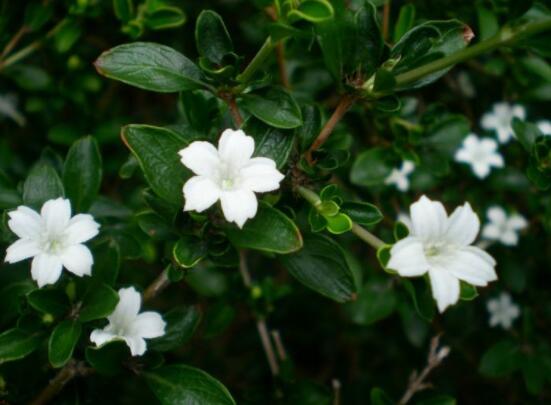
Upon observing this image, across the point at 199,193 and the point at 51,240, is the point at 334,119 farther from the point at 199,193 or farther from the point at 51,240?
the point at 51,240

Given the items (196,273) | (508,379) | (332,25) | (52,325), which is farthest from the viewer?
(508,379)

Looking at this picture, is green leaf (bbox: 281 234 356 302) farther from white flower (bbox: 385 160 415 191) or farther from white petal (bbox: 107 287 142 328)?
white flower (bbox: 385 160 415 191)

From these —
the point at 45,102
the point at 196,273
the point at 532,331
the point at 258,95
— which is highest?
the point at 258,95

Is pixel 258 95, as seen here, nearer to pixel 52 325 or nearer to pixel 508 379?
pixel 52 325

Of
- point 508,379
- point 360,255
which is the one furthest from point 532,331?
point 360,255

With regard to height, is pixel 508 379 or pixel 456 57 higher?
pixel 456 57

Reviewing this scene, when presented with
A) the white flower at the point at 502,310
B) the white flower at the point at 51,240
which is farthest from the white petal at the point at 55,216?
the white flower at the point at 502,310

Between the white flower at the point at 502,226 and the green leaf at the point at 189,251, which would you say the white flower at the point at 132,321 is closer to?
the green leaf at the point at 189,251

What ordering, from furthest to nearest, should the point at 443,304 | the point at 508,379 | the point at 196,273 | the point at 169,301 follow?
1. the point at 169,301
2. the point at 508,379
3. the point at 196,273
4. the point at 443,304
